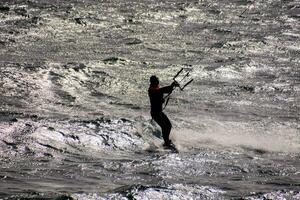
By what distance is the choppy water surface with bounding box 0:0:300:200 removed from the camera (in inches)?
578

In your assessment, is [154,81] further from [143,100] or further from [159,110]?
[143,100]

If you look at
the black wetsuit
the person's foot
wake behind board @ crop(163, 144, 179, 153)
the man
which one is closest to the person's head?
the man

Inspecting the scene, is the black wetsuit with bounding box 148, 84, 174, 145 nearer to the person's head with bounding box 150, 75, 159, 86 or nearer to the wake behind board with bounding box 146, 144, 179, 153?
the person's head with bounding box 150, 75, 159, 86

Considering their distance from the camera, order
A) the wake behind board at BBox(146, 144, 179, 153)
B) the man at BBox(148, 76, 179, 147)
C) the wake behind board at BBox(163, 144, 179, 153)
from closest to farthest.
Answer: the wake behind board at BBox(163, 144, 179, 153) < the wake behind board at BBox(146, 144, 179, 153) < the man at BBox(148, 76, 179, 147)

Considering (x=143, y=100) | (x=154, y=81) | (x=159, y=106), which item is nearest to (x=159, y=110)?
(x=159, y=106)

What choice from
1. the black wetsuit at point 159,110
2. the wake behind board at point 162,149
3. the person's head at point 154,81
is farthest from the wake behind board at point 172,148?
the person's head at point 154,81

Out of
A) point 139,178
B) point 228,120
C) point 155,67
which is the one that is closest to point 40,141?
point 139,178

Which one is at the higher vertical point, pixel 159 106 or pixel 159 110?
pixel 159 106

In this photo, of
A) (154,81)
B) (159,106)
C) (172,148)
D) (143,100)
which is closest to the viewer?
(172,148)

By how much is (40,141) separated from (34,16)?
2702cm

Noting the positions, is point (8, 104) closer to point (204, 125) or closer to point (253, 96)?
point (204, 125)

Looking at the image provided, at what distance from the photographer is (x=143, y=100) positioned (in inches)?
1043

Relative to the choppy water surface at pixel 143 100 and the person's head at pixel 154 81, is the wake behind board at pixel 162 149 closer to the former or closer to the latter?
the choppy water surface at pixel 143 100

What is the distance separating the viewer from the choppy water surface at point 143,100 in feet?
48.2
